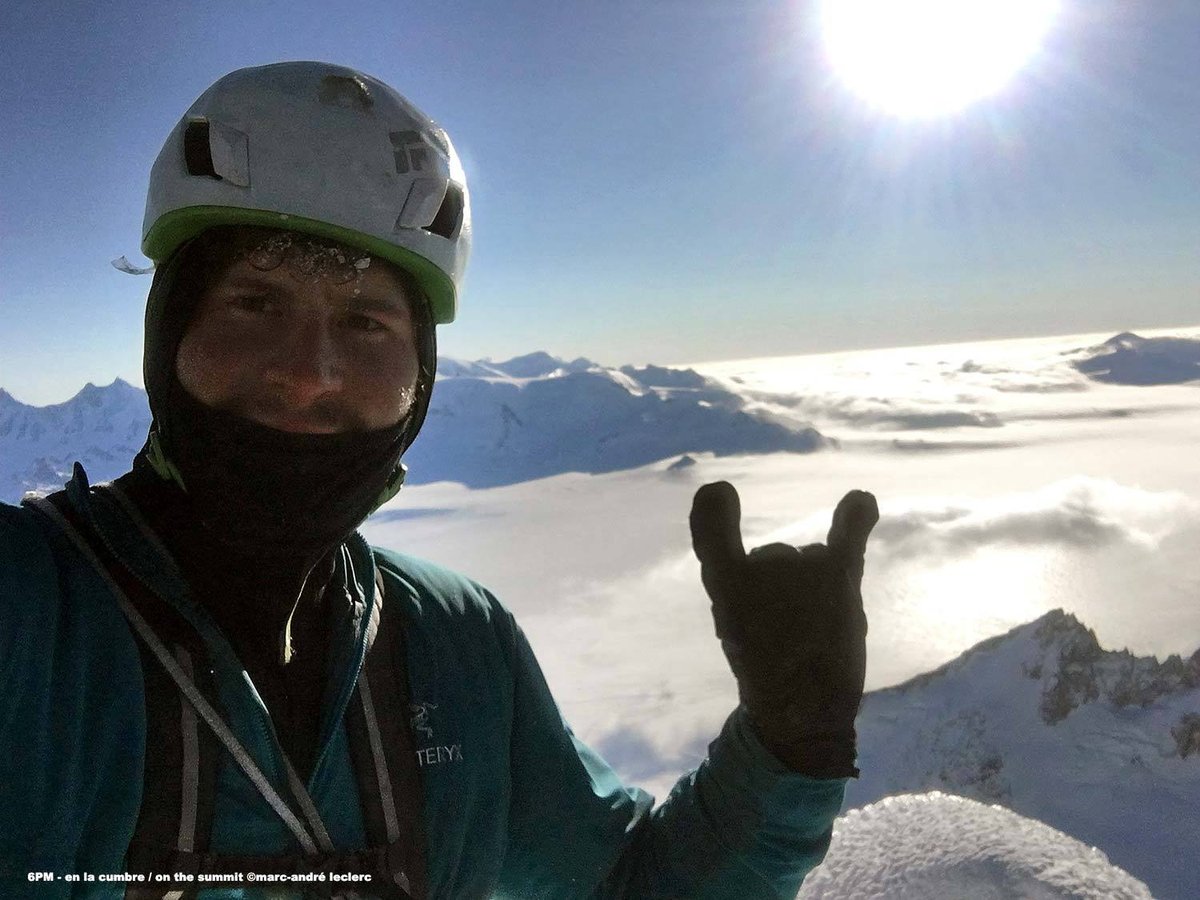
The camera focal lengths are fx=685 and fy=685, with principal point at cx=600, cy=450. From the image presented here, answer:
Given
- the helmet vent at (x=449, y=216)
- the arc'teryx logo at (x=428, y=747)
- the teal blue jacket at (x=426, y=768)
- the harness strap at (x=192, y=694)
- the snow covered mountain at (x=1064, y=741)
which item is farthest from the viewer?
the snow covered mountain at (x=1064, y=741)

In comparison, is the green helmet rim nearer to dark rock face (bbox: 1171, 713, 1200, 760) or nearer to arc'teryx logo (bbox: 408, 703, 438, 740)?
arc'teryx logo (bbox: 408, 703, 438, 740)

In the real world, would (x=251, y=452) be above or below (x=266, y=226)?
below

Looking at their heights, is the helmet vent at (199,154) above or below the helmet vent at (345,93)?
below

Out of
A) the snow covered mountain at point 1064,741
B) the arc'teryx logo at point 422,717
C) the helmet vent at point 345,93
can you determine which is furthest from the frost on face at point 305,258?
the snow covered mountain at point 1064,741

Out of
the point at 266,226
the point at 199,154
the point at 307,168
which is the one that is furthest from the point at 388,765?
the point at 199,154

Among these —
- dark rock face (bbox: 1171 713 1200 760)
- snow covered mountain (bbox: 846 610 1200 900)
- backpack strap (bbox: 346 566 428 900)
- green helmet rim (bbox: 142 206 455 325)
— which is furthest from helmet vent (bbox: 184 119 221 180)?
dark rock face (bbox: 1171 713 1200 760)

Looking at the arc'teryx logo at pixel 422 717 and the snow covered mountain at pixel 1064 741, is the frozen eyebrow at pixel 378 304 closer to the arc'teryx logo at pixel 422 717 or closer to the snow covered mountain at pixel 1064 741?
the arc'teryx logo at pixel 422 717

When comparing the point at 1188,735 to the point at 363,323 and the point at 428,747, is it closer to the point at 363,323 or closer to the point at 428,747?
the point at 428,747
